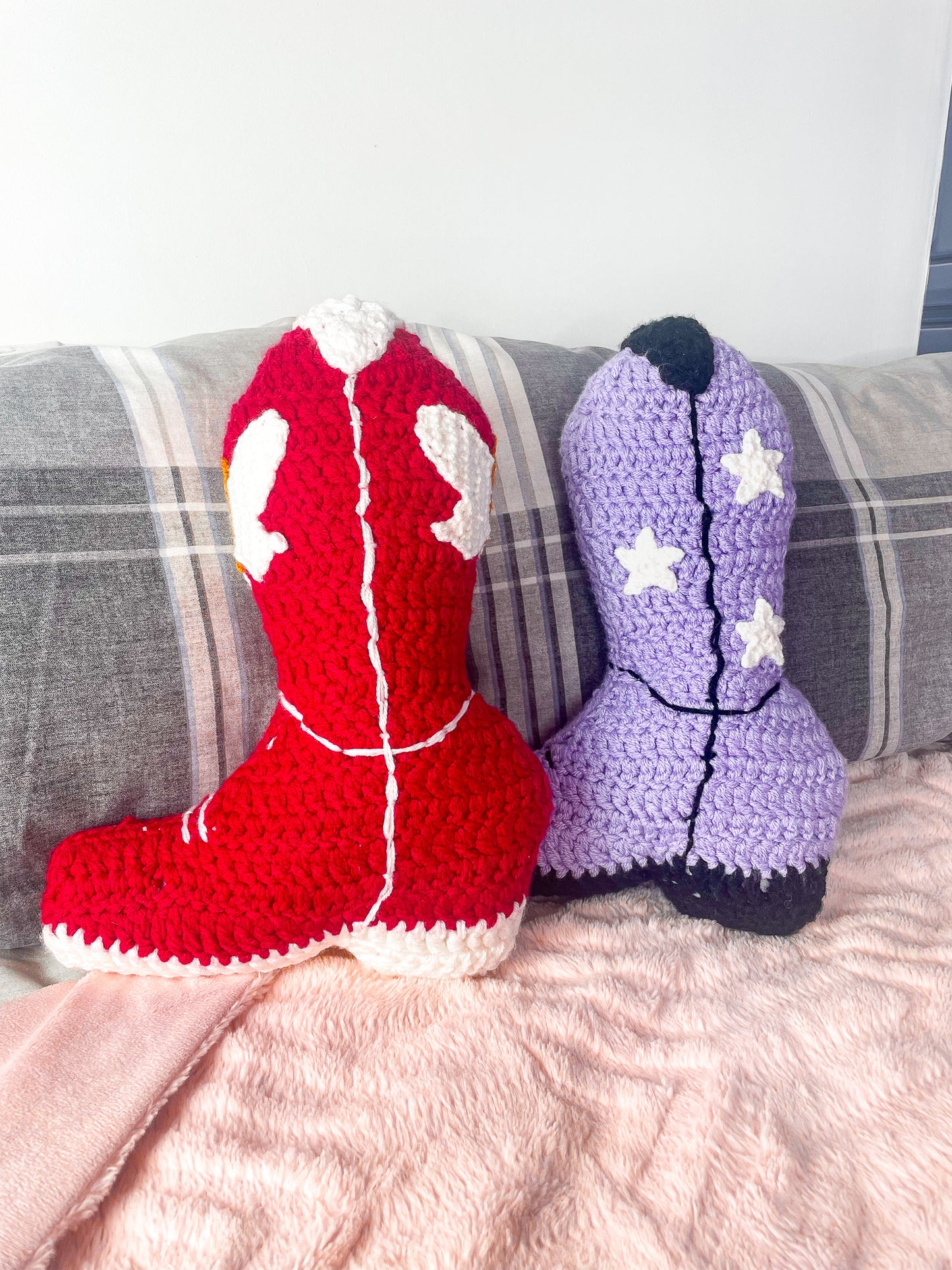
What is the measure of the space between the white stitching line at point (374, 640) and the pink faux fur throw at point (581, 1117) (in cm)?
10

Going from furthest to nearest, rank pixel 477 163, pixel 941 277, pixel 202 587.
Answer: pixel 941 277, pixel 477 163, pixel 202 587

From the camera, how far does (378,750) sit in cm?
53

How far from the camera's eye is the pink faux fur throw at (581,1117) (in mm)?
392

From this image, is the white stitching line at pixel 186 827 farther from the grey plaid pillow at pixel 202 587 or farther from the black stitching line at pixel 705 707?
the black stitching line at pixel 705 707

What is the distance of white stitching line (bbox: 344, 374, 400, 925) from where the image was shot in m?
0.50

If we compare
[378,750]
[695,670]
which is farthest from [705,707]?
[378,750]

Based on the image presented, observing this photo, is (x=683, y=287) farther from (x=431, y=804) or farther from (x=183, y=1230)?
(x=183, y=1230)

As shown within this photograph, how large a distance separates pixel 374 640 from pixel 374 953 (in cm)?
22

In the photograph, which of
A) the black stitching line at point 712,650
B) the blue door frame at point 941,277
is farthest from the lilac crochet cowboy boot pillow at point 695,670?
the blue door frame at point 941,277

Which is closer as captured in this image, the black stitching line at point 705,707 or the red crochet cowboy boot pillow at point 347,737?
the red crochet cowboy boot pillow at point 347,737

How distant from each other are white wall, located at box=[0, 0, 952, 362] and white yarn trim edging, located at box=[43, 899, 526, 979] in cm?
65

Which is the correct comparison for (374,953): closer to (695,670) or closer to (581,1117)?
(581,1117)

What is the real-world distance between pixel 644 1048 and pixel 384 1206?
0.19 m

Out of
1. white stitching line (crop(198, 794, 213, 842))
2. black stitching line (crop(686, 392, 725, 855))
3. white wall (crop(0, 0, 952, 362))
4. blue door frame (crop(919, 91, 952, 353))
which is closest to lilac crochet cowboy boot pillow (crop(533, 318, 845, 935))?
black stitching line (crop(686, 392, 725, 855))
